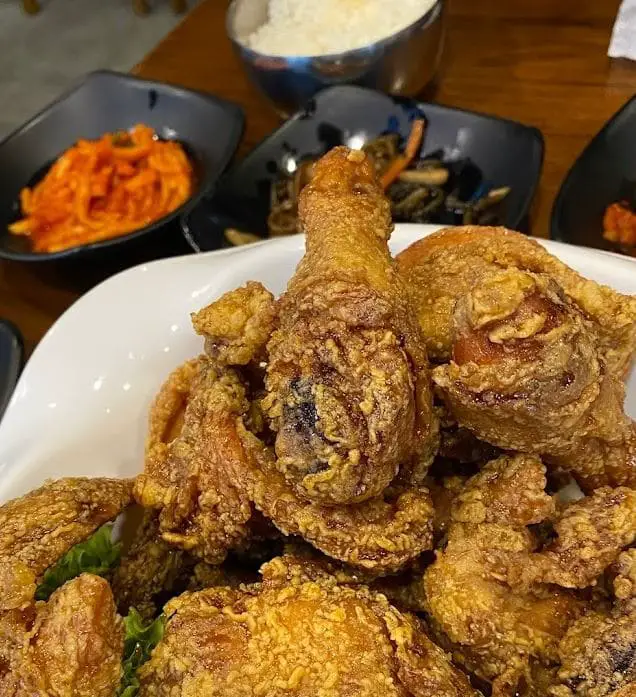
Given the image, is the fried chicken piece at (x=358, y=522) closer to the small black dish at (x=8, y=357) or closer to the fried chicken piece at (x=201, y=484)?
the fried chicken piece at (x=201, y=484)

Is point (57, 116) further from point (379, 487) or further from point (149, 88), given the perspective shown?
point (379, 487)

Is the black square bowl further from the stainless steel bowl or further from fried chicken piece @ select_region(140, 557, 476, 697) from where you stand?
fried chicken piece @ select_region(140, 557, 476, 697)

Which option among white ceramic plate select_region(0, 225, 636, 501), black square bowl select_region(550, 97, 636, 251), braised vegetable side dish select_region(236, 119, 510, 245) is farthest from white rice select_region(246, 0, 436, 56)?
white ceramic plate select_region(0, 225, 636, 501)

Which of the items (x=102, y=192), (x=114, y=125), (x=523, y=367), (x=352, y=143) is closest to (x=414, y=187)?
(x=352, y=143)

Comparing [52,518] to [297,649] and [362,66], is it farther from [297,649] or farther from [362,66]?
[362,66]

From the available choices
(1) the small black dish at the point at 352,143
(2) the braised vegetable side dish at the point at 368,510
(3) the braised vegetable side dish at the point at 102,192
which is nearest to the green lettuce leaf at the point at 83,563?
(2) the braised vegetable side dish at the point at 368,510

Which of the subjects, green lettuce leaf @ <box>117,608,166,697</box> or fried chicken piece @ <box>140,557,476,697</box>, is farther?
green lettuce leaf @ <box>117,608,166,697</box>

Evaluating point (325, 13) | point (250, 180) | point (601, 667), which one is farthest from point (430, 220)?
point (601, 667)
